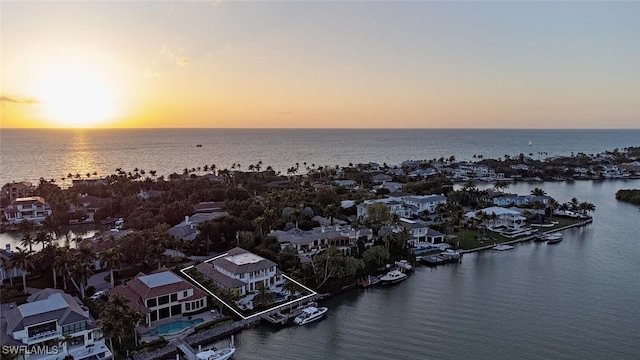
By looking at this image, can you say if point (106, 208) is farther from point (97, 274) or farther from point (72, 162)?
point (72, 162)

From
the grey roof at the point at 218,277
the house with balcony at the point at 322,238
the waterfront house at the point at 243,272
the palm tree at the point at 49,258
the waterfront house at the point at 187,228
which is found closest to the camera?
the grey roof at the point at 218,277

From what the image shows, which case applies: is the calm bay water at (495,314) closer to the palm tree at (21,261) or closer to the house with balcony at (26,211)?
the palm tree at (21,261)

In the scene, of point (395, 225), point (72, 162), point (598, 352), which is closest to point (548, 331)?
point (598, 352)

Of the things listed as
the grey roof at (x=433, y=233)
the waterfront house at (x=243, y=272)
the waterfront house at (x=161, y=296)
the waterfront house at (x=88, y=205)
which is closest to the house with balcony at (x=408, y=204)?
the grey roof at (x=433, y=233)

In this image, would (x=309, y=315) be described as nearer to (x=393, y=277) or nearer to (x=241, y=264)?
(x=241, y=264)

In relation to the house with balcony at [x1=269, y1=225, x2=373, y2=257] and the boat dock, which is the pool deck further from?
the house with balcony at [x1=269, y1=225, x2=373, y2=257]
